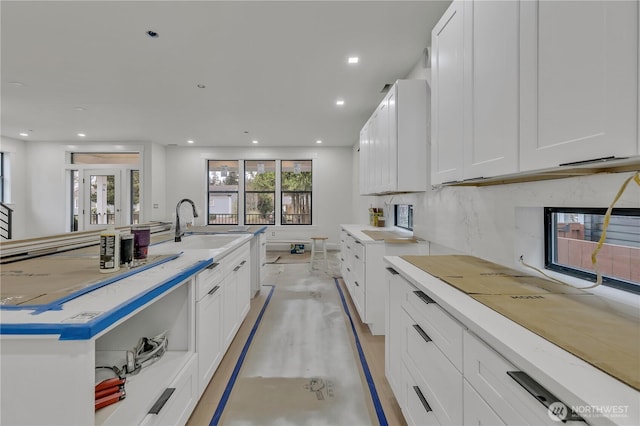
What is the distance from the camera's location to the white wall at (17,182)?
6.79 m

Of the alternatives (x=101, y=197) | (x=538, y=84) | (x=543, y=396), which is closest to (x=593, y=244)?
(x=538, y=84)

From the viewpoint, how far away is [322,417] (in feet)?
5.41

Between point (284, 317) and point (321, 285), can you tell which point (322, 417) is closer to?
point (284, 317)

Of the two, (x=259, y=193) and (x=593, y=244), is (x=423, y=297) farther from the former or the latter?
(x=259, y=193)

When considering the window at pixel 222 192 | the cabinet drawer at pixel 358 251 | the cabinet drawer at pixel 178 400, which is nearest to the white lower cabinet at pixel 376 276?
the cabinet drawer at pixel 358 251

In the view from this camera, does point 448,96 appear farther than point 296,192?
No

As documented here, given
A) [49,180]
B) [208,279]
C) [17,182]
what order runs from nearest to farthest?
[208,279], [17,182], [49,180]

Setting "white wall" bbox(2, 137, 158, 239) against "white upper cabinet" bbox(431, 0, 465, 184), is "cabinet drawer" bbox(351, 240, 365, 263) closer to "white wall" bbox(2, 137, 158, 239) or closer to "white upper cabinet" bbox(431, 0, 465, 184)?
"white upper cabinet" bbox(431, 0, 465, 184)

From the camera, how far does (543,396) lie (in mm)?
611

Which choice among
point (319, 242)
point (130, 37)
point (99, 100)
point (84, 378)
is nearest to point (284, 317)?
point (84, 378)

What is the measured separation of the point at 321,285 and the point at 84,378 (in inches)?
145

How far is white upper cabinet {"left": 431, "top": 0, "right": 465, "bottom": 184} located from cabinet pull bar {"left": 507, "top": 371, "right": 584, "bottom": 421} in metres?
1.08

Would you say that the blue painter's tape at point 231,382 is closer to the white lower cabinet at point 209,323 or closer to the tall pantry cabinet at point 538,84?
the white lower cabinet at point 209,323

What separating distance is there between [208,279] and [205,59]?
8.27ft
